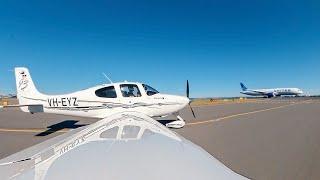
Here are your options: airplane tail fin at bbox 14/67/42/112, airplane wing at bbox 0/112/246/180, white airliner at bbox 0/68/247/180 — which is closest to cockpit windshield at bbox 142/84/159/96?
airplane tail fin at bbox 14/67/42/112

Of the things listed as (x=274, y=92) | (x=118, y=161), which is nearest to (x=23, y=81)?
(x=118, y=161)

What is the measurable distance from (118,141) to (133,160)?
28.4 inches

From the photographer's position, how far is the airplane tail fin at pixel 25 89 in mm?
9500

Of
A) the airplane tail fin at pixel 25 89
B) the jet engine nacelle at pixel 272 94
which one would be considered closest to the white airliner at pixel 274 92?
the jet engine nacelle at pixel 272 94

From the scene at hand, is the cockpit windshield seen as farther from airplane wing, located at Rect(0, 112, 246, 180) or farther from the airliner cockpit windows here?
airplane wing, located at Rect(0, 112, 246, 180)

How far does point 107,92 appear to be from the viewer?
28.8 ft

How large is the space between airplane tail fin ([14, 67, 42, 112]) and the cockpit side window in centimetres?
307

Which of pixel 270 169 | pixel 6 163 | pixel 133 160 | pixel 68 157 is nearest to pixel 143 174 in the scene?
pixel 133 160

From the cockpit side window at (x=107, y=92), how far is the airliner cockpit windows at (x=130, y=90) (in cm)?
38

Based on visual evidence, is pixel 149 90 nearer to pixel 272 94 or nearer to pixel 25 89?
pixel 25 89

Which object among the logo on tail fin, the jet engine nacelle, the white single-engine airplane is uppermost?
the logo on tail fin

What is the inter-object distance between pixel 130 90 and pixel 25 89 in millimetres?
5230

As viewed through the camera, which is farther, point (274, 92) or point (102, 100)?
point (274, 92)

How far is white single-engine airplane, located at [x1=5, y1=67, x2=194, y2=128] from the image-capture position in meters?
8.65
